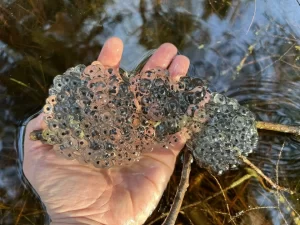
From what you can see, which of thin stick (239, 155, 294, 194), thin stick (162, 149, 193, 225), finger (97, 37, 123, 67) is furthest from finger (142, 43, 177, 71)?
thin stick (239, 155, 294, 194)

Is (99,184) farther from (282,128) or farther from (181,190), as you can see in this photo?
(282,128)

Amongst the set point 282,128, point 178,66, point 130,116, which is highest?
point 178,66

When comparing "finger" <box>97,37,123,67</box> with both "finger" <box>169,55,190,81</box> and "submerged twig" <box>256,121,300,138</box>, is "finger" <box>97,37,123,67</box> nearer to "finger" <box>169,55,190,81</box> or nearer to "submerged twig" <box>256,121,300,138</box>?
"finger" <box>169,55,190,81</box>

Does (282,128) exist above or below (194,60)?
below

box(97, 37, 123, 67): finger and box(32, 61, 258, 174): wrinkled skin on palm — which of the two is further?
box(97, 37, 123, 67): finger

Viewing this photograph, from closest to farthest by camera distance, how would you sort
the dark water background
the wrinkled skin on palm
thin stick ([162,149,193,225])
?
the wrinkled skin on palm < thin stick ([162,149,193,225]) < the dark water background

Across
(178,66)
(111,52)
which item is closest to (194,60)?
(178,66)
